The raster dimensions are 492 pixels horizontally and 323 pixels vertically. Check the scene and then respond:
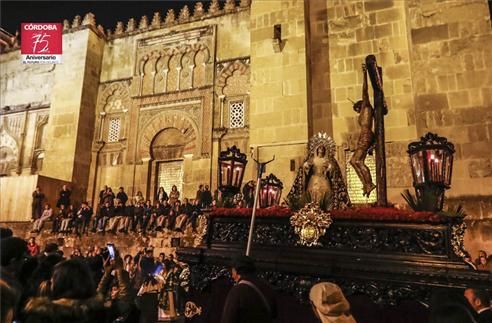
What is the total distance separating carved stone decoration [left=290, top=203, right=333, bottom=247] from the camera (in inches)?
159

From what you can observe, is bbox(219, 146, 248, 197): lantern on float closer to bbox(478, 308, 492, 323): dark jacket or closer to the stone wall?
bbox(478, 308, 492, 323): dark jacket

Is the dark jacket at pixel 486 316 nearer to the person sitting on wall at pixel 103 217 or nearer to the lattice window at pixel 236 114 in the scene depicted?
the person sitting on wall at pixel 103 217

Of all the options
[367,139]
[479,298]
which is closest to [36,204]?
[367,139]

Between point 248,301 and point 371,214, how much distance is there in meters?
1.91

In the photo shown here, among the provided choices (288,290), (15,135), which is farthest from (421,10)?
(15,135)

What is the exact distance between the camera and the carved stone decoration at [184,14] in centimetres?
1523

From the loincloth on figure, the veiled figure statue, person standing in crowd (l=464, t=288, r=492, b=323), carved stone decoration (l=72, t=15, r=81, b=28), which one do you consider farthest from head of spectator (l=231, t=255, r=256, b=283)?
carved stone decoration (l=72, t=15, r=81, b=28)

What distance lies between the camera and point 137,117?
48.9 ft

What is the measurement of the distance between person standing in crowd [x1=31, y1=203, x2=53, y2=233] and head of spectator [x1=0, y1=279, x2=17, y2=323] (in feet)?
36.8

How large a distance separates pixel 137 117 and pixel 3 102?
25.1ft

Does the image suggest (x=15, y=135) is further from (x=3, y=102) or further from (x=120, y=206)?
(x=120, y=206)

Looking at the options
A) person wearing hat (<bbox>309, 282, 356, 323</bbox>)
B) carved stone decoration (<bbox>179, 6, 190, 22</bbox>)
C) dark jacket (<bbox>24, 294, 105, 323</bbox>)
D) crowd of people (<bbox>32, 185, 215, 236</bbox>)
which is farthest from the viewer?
carved stone decoration (<bbox>179, 6, 190, 22</bbox>)

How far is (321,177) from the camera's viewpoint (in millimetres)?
4906

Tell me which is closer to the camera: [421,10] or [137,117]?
[421,10]
